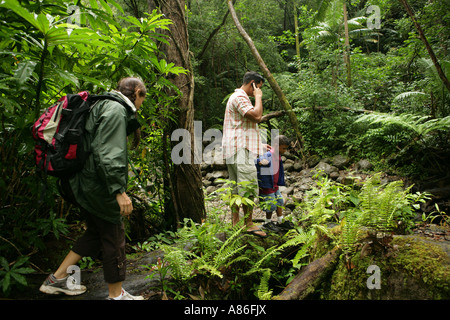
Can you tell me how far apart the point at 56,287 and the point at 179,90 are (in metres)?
2.50

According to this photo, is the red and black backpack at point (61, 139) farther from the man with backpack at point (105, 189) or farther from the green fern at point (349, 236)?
the green fern at point (349, 236)

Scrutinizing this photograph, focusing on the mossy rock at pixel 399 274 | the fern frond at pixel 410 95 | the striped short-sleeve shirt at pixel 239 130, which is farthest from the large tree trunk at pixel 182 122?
the fern frond at pixel 410 95

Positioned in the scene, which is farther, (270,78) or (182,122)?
(270,78)

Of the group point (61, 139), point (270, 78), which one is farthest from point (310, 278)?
point (270, 78)

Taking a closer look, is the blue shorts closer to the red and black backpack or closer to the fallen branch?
the fallen branch

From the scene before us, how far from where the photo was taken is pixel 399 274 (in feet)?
6.75

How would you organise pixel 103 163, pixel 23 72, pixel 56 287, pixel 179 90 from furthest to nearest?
pixel 179 90, pixel 56 287, pixel 103 163, pixel 23 72

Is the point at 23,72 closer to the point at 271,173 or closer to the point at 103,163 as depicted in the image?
the point at 103,163

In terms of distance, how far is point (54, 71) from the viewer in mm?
2033

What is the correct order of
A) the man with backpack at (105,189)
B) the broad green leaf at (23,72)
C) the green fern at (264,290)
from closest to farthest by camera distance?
the broad green leaf at (23,72), the man with backpack at (105,189), the green fern at (264,290)

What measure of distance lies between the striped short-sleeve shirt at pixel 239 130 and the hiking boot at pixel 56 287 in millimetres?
2072

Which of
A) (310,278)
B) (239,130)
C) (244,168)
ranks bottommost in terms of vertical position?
(310,278)

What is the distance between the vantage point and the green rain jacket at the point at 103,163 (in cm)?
202

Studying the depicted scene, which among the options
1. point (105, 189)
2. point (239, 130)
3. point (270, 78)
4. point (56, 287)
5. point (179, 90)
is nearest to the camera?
point (105, 189)
